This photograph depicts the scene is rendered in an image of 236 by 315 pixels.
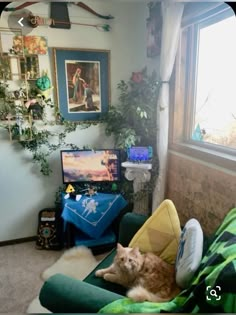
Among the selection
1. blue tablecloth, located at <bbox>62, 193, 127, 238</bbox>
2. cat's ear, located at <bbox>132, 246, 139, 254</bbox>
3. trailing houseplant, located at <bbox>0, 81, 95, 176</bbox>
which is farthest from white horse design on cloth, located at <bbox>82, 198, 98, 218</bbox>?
cat's ear, located at <bbox>132, 246, 139, 254</bbox>

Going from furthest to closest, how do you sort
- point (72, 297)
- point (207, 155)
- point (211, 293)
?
point (207, 155)
point (72, 297)
point (211, 293)

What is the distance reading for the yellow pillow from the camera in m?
1.00

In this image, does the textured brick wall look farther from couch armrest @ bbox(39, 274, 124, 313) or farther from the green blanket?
couch armrest @ bbox(39, 274, 124, 313)

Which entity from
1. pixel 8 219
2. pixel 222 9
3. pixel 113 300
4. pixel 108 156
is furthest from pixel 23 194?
pixel 222 9

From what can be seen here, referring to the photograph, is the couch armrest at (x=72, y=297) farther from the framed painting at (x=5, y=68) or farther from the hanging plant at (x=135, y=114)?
the framed painting at (x=5, y=68)

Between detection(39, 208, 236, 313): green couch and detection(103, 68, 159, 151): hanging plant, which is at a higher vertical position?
detection(103, 68, 159, 151): hanging plant

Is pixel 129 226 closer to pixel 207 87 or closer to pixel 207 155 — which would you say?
pixel 207 155

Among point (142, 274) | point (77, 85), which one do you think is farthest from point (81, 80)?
point (142, 274)

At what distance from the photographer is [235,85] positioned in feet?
2.98

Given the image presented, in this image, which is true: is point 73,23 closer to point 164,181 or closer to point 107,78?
point 107,78

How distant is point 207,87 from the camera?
1.06 meters

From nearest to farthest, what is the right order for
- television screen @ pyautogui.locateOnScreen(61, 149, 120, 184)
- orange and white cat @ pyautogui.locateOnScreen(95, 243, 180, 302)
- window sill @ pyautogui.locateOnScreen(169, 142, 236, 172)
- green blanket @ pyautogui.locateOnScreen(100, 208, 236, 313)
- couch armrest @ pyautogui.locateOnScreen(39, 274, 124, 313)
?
green blanket @ pyautogui.locateOnScreen(100, 208, 236, 313) → couch armrest @ pyautogui.locateOnScreen(39, 274, 124, 313) → orange and white cat @ pyautogui.locateOnScreen(95, 243, 180, 302) → window sill @ pyautogui.locateOnScreen(169, 142, 236, 172) → television screen @ pyautogui.locateOnScreen(61, 149, 120, 184)

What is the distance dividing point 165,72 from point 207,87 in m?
0.23

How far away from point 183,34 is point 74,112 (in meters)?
0.66
